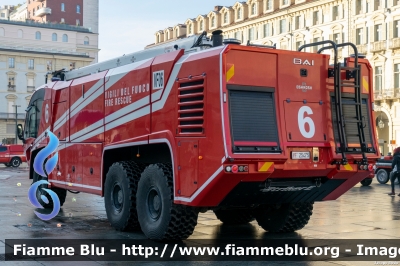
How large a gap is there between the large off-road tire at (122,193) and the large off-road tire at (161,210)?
0.52m

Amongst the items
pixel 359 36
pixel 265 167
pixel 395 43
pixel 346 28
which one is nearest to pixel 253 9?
pixel 346 28

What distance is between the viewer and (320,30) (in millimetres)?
63469

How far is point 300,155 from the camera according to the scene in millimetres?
9125

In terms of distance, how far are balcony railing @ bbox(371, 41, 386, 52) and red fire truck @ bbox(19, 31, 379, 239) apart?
49131 mm

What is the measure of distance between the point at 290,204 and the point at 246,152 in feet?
8.43

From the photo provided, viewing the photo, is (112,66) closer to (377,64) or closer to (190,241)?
(190,241)

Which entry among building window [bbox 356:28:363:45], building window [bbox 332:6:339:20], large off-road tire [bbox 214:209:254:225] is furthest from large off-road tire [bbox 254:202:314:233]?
building window [bbox 332:6:339:20]

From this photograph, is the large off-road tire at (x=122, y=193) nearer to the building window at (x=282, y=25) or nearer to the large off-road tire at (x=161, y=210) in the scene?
the large off-road tire at (x=161, y=210)

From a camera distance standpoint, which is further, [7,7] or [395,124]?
[7,7]

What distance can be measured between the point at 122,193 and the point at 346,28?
53086 millimetres

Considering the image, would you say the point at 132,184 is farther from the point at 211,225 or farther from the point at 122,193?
the point at 211,225

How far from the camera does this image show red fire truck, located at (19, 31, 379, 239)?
871cm

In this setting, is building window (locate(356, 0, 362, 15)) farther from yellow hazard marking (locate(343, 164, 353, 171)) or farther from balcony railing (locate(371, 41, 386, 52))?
A: yellow hazard marking (locate(343, 164, 353, 171))

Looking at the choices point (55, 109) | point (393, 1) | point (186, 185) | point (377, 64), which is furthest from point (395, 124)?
point (186, 185)
